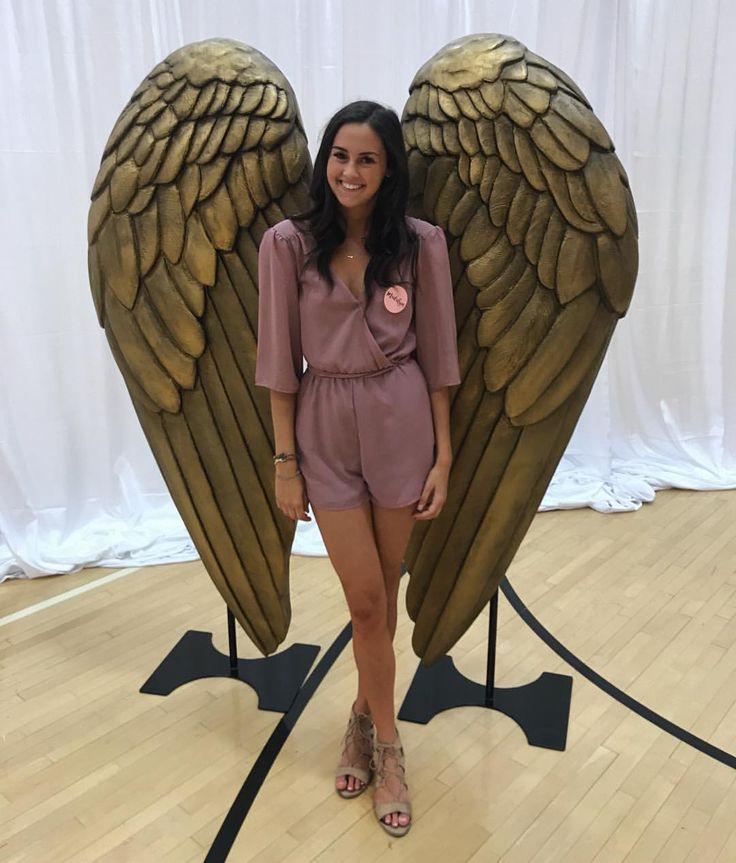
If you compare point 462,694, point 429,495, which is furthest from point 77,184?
point 462,694

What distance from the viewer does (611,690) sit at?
77.9 inches

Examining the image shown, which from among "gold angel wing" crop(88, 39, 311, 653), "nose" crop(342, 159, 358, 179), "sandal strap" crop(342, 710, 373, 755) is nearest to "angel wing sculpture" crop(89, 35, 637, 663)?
"gold angel wing" crop(88, 39, 311, 653)

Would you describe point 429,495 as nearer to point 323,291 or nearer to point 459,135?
point 323,291

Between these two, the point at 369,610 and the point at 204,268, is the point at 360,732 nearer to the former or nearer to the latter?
the point at 369,610

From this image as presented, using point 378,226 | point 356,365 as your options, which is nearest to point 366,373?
point 356,365

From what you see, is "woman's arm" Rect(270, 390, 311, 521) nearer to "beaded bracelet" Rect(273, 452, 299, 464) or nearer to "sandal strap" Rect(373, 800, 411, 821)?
"beaded bracelet" Rect(273, 452, 299, 464)

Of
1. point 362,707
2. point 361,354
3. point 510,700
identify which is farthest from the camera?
point 510,700

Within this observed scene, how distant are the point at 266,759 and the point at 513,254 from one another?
1229 millimetres

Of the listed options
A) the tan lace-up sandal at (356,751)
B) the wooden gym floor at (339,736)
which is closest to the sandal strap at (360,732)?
the tan lace-up sandal at (356,751)

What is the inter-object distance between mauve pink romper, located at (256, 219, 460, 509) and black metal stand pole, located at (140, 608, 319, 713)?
0.72 meters

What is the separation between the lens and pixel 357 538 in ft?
4.67

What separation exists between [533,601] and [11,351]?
190 cm

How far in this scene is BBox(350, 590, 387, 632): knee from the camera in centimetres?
147

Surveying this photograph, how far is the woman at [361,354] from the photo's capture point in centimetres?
129
